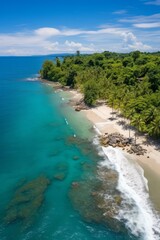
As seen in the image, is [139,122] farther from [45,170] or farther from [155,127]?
[45,170]

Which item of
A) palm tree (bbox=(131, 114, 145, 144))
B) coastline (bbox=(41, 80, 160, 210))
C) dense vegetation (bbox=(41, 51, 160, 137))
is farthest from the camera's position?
dense vegetation (bbox=(41, 51, 160, 137))

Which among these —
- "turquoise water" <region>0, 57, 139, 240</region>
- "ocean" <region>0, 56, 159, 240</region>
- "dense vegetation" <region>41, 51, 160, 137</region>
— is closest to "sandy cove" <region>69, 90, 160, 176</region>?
"dense vegetation" <region>41, 51, 160, 137</region>

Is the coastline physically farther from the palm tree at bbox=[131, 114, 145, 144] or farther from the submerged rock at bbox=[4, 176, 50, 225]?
the submerged rock at bbox=[4, 176, 50, 225]

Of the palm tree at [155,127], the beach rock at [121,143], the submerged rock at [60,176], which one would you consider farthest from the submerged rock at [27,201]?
the palm tree at [155,127]

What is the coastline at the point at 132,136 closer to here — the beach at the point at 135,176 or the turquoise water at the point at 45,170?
the beach at the point at 135,176

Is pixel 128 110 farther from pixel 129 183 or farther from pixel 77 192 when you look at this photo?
pixel 77 192

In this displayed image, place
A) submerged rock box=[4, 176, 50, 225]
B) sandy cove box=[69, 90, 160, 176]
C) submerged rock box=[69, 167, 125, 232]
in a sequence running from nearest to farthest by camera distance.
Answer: submerged rock box=[69, 167, 125, 232] < submerged rock box=[4, 176, 50, 225] < sandy cove box=[69, 90, 160, 176]

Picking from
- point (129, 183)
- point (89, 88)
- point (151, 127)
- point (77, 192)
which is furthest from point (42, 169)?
point (89, 88)
